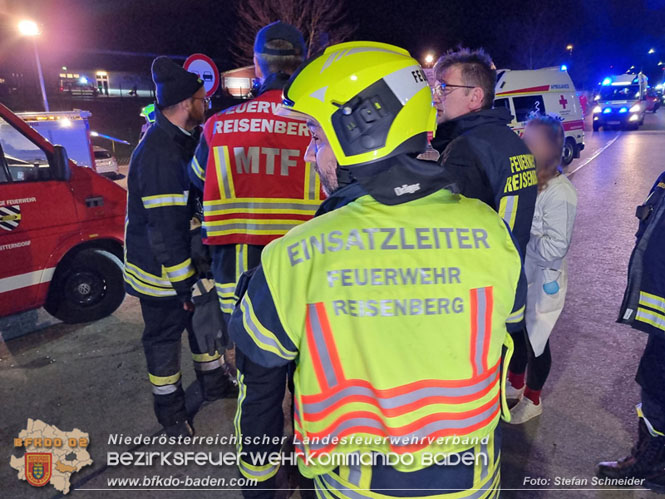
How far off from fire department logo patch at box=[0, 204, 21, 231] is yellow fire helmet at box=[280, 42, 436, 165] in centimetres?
409

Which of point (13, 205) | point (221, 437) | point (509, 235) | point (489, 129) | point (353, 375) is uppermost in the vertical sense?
point (489, 129)

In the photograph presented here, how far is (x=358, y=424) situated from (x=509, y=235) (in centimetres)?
66

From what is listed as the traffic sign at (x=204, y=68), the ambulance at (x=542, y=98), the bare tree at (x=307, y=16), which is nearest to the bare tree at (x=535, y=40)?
the bare tree at (x=307, y=16)

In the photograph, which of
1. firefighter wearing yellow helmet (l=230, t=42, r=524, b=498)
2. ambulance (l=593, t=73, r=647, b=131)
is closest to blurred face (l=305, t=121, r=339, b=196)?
firefighter wearing yellow helmet (l=230, t=42, r=524, b=498)

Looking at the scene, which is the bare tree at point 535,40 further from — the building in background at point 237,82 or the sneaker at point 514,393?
the sneaker at point 514,393

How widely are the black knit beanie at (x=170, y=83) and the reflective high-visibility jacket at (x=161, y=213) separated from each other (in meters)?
0.11

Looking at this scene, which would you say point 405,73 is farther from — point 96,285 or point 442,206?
point 96,285

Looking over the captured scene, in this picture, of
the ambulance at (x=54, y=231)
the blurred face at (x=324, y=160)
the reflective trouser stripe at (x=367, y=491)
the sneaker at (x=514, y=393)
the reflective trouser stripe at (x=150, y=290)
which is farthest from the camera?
the ambulance at (x=54, y=231)

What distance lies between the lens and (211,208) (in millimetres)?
2701

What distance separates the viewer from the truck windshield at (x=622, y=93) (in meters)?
25.2

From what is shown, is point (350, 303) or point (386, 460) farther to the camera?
point (386, 460)

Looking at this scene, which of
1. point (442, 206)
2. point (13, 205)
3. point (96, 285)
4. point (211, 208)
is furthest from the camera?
point (96, 285)

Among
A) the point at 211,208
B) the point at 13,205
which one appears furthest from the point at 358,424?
the point at 13,205

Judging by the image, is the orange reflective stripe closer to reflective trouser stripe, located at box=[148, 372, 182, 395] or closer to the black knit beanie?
reflective trouser stripe, located at box=[148, 372, 182, 395]
